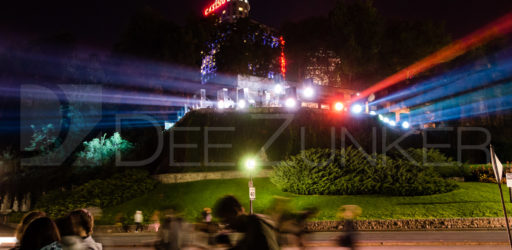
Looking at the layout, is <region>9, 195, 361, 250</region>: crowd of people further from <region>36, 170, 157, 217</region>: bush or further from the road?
<region>36, 170, 157, 217</region>: bush

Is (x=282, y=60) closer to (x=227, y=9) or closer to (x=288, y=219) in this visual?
(x=288, y=219)

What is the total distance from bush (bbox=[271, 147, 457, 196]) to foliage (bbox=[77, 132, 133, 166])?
23.2 m

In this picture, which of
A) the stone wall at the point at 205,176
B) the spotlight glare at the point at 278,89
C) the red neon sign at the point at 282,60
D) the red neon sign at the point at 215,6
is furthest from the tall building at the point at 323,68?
the red neon sign at the point at 215,6

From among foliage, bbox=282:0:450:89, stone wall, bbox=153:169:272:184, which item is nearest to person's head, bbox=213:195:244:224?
stone wall, bbox=153:169:272:184

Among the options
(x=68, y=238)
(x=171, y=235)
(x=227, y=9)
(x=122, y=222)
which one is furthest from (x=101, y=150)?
(x=227, y=9)

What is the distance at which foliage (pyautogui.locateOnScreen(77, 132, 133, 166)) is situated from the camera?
43.4 meters

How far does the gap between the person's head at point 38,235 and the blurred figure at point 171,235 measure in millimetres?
3459

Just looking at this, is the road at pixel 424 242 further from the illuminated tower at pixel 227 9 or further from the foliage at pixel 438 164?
the illuminated tower at pixel 227 9

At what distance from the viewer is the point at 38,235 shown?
3.96 metres

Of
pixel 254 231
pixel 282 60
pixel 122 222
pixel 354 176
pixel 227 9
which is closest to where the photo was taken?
pixel 254 231

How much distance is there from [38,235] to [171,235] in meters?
3.61

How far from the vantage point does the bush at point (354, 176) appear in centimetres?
2548

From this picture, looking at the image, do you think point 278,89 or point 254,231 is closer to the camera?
point 254,231

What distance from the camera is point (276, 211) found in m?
6.79
